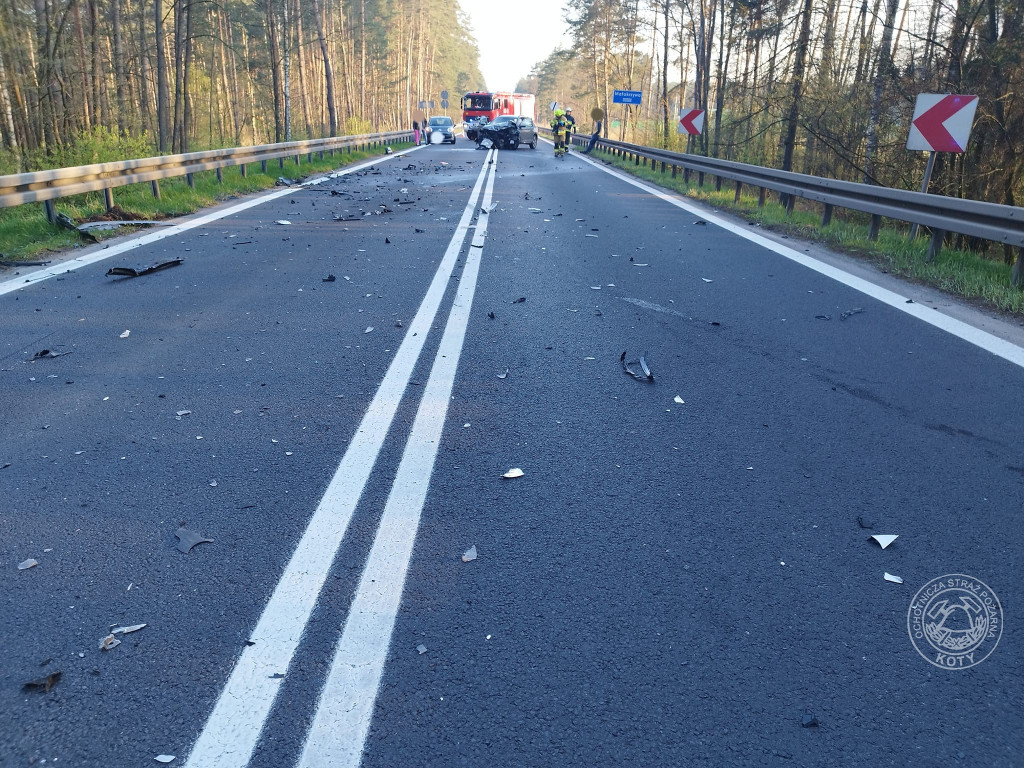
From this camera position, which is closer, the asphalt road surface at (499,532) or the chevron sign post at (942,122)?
the asphalt road surface at (499,532)

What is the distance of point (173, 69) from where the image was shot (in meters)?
50.2

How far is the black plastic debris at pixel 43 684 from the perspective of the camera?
2.29 metres

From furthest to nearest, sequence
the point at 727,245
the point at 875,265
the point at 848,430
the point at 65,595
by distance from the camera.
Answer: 1. the point at 727,245
2. the point at 875,265
3. the point at 848,430
4. the point at 65,595

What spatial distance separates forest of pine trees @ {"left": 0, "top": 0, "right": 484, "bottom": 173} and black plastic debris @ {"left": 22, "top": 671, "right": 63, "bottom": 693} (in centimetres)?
1424

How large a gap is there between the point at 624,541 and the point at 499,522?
0.54 m

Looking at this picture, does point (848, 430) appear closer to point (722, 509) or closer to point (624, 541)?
point (722, 509)

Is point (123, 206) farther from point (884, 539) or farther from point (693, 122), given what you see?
point (693, 122)

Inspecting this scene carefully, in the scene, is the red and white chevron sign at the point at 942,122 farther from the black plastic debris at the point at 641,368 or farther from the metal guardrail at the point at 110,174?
the metal guardrail at the point at 110,174

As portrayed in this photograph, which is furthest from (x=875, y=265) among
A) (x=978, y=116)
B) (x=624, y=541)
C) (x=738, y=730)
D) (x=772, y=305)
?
(x=738, y=730)

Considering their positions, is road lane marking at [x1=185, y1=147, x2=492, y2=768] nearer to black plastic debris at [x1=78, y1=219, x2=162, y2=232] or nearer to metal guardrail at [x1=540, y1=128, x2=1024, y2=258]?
metal guardrail at [x1=540, y1=128, x2=1024, y2=258]

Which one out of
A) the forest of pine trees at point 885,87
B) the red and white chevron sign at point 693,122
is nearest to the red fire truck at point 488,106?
the forest of pine trees at point 885,87

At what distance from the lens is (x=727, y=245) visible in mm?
10641

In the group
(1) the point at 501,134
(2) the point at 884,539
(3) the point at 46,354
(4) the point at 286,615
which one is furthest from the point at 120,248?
(1) the point at 501,134

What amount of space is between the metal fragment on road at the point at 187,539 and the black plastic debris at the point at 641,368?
3.08m
